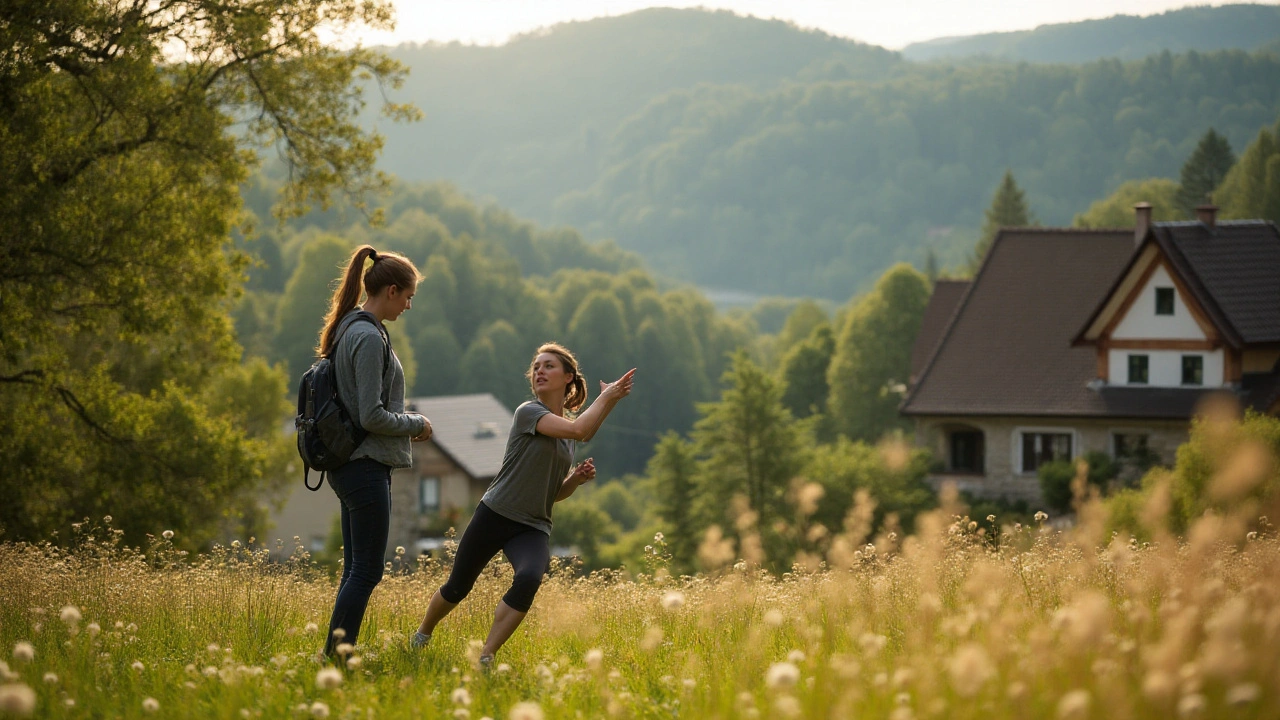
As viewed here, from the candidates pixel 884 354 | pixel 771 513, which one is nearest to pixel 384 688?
pixel 771 513

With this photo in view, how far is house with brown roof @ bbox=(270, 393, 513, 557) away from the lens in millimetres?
52781

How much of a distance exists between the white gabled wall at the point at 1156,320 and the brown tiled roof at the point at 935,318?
10207 mm

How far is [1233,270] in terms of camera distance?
37.2 meters

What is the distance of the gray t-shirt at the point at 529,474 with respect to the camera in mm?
5871

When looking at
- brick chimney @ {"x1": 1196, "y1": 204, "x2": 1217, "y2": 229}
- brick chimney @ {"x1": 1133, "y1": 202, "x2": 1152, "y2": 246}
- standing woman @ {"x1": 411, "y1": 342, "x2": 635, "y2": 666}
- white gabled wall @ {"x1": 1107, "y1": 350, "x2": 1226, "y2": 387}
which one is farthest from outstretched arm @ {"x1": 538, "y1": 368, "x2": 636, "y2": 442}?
brick chimney @ {"x1": 1196, "y1": 204, "x2": 1217, "y2": 229}

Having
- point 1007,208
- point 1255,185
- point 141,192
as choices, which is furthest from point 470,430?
point 1255,185

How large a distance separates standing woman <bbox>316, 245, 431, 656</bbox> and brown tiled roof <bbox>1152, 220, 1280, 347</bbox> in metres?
34.8

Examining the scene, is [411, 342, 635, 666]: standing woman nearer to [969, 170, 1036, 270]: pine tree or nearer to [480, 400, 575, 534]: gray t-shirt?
[480, 400, 575, 534]: gray t-shirt

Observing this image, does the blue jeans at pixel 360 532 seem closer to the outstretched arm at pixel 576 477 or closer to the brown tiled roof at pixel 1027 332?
the outstretched arm at pixel 576 477

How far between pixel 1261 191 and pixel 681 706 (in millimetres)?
87989

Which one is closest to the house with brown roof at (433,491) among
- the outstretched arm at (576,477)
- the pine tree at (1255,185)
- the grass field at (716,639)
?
the grass field at (716,639)

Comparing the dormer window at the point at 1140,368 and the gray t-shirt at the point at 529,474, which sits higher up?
the gray t-shirt at the point at 529,474

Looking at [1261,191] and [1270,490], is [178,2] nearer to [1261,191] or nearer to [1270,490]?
[1270,490]

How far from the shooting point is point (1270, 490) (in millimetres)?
13578
